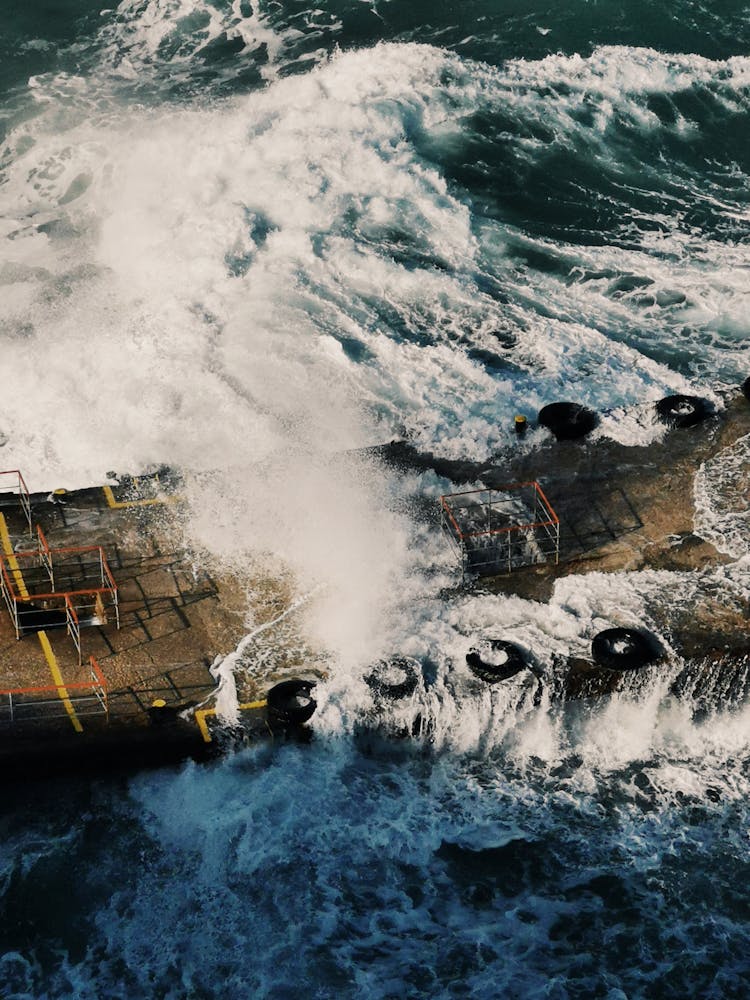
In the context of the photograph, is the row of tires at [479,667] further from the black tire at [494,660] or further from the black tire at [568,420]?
the black tire at [568,420]

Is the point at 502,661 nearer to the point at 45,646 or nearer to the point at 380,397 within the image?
the point at 45,646

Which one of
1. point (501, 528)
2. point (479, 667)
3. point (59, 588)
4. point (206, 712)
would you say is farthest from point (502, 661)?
point (59, 588)

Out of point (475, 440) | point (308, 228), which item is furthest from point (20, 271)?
point (475, 440)

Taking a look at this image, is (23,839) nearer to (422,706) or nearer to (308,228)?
(422,706)

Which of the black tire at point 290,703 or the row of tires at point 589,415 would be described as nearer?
the black tire at point 290,703

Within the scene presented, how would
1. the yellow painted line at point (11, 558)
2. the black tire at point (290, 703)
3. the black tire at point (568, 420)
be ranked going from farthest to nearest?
the black tire at point (568, 420), the yellow painted line at point (11, 558), the black tire at point (290, 703)

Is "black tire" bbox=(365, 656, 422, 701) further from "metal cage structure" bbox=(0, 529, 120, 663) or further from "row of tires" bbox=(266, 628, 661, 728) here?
"metal cage structure" bbox=(0, 529, 120, 663)

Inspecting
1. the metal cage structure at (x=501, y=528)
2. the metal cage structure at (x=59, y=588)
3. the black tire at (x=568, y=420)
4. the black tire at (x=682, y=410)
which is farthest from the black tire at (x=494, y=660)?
the black tire at (x=682, y=410)
